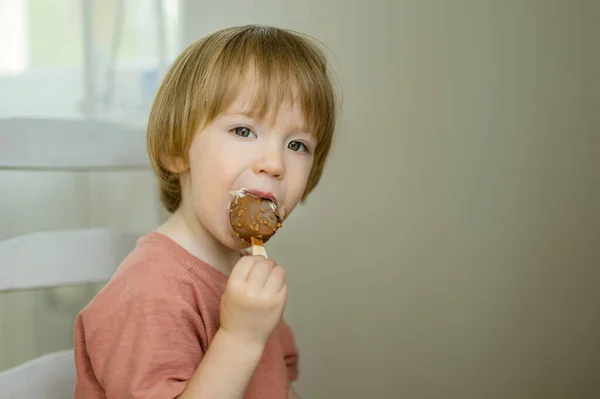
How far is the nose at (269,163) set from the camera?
2.93 ft

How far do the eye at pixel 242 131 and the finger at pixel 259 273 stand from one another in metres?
0.19

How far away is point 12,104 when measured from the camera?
1.10 m

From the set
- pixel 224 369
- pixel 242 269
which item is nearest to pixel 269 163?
pixel 242 269

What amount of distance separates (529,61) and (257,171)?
0.84 m

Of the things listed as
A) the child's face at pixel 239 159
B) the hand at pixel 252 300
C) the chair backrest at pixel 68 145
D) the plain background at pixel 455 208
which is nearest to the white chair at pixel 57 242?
the chair backrest at pixel 68 145

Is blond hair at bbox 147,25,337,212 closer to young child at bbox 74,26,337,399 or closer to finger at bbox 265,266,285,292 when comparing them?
young child at bbox 74,26,337,399

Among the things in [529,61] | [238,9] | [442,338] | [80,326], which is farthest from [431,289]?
[80,326]

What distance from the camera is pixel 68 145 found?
1050mm

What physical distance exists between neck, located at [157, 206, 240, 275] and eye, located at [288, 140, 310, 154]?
0.17 m

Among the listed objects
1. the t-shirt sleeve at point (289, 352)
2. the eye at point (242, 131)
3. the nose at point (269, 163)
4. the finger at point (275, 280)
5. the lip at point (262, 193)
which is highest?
the eye at point (242, 131)

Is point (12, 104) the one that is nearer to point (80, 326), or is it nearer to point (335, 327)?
point (80, 326)

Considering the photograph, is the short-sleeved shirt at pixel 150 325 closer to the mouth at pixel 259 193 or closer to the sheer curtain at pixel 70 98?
the mouth at pixel 259 193

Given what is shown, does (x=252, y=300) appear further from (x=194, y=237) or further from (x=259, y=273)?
A: (x=194, y=237)

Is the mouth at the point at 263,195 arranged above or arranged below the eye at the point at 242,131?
below
